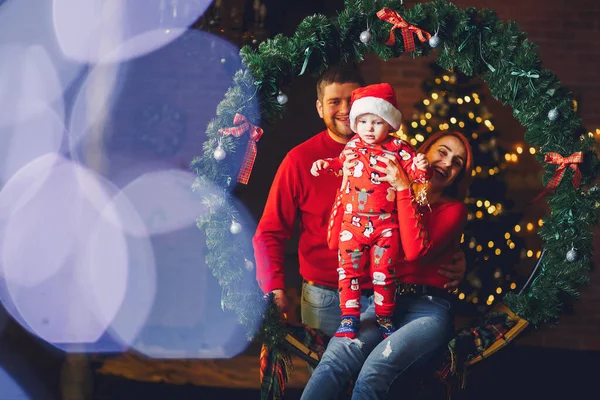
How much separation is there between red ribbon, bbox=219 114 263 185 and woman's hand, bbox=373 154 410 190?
517mm

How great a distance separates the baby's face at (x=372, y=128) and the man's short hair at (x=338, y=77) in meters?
0.33

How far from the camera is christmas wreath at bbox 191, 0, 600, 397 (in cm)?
267

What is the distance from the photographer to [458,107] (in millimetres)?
3518

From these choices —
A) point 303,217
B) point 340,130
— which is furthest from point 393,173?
point 303,217

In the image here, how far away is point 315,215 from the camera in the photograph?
2799mm

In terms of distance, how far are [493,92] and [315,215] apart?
79 centimetres

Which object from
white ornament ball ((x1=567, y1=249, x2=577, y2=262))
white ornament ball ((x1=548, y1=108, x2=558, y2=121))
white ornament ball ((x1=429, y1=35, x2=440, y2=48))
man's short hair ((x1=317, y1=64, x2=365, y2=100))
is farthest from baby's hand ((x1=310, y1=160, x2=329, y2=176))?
white ornament ball ((x1=567, y1=249, x2=577, y2=262))

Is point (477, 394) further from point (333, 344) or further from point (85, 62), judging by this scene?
point (85, 62)

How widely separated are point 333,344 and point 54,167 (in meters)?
2.66

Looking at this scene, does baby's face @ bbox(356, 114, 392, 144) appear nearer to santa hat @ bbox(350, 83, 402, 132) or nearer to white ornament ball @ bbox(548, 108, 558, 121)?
santa hat @ bbox(350, 83, 402, 132)

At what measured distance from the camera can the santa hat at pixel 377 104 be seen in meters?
2.46

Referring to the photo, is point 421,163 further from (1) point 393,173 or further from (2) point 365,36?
(2) point 365,36

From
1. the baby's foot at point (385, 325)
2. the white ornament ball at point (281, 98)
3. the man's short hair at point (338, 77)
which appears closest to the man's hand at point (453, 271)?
the baby's foot at point (385, 325)

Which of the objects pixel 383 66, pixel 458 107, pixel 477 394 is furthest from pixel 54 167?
pixel 477 394
